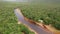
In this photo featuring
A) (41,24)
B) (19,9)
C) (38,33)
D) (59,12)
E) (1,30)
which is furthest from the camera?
(19,9)

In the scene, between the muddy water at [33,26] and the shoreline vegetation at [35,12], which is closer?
the muddy water at [33,26]

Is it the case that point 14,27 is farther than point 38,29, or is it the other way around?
point 38,29

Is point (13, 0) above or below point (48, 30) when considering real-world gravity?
above

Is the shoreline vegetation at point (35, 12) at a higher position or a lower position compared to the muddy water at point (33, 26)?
higher

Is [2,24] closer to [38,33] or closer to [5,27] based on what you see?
[5,27]

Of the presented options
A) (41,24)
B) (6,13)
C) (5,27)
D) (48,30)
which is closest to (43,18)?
(41,24)

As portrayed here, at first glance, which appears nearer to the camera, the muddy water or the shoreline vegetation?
the muddy water

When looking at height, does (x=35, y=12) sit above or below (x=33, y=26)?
above

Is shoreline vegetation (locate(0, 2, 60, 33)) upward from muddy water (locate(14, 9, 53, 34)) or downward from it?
upward

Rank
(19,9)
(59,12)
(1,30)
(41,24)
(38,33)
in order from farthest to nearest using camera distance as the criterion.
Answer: (19,9)
(59,12)
(41,24)
(38,33)
(1,30)

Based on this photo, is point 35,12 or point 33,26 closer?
point 33,26
